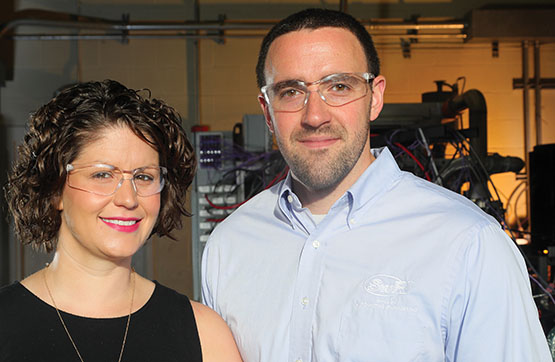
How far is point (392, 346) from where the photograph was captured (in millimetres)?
1120

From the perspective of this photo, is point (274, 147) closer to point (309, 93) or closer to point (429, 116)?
point (429, 116)

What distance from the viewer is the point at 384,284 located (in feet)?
3.79

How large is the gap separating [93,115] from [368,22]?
4015mm

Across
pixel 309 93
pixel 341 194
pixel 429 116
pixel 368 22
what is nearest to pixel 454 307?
pixel 341 194

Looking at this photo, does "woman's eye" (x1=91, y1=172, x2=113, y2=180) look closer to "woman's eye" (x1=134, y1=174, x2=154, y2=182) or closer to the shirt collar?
"woman's eye" (x1=134, y1=174, x2=154, y2=182)

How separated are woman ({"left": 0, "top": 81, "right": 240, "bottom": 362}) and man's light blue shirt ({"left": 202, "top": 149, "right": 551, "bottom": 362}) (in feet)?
0.48

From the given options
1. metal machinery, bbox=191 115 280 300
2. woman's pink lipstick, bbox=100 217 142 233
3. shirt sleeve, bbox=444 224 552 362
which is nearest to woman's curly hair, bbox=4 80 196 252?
woman's pink lipstick, bbox=100 217 142 233

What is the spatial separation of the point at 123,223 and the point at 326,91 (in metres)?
0.54

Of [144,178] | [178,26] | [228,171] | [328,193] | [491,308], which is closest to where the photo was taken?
[491,308]

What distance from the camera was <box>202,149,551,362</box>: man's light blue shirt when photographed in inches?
42.6

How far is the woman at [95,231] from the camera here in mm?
1123

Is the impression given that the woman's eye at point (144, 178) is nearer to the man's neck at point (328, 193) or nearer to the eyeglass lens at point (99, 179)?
the eyeglass lens at point (99, 179)

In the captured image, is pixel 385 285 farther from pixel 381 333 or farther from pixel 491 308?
pixel 491 308

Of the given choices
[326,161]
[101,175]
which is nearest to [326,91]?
[326,161]
